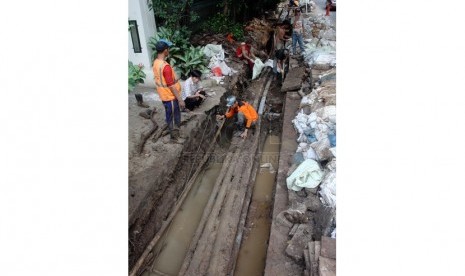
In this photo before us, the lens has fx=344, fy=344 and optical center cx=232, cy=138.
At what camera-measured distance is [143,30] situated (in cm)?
774

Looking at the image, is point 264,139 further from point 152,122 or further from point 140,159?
point 140,159

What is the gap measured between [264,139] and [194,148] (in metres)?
2.10

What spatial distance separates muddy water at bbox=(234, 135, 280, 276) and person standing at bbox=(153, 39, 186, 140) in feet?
6.05

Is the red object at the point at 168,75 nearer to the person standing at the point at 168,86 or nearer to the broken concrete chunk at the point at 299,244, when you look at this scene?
the person standing at the point at 168,86

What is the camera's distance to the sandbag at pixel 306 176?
5.09 meters

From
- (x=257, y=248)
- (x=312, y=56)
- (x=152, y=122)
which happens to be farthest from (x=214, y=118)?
(x=312, y=56)

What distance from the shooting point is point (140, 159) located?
5695mm

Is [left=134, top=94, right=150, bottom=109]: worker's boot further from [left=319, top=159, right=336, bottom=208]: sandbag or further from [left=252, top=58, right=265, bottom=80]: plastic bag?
[left=252, top=58, right=265, bottom=80]: plastic bag

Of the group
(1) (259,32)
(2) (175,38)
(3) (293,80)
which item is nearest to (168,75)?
(2) (175,38)

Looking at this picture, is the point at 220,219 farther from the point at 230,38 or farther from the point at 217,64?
the point at 230,38

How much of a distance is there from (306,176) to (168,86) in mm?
2577

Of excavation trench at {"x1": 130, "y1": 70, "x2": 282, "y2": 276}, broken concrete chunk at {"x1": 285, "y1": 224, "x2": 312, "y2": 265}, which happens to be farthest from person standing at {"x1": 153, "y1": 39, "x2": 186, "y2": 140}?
broken concrete chunk at {"x1": 285, "y1": 224, "x2": 312, "y2": 265}

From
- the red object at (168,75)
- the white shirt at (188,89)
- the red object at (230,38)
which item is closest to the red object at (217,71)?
the white shirt at (188,89)

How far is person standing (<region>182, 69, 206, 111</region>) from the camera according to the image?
7426mm
